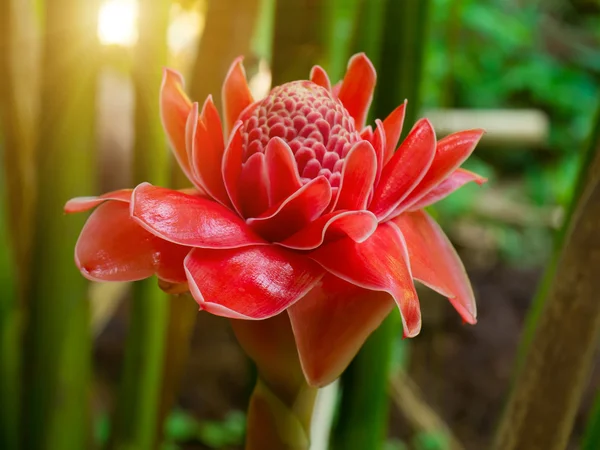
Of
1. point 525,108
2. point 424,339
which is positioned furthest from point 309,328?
point 525,108

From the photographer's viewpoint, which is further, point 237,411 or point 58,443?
point 237,411

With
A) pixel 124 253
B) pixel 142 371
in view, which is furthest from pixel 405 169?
pixel 142 371

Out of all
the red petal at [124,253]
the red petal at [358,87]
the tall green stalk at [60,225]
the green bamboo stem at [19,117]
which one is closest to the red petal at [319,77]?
the red petal at [358,87]

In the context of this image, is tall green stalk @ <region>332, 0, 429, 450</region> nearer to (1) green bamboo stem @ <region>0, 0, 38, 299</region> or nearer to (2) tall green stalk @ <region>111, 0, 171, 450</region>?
(2) tall green stalk @ <region>111, 0, 171, 450</region>

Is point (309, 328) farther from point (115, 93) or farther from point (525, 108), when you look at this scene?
point (525, 108)

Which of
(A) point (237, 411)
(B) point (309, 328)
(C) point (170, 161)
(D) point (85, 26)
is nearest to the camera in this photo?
(B) point (309, 328)

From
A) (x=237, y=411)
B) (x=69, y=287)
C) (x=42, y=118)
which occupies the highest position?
(x=42, y=118)

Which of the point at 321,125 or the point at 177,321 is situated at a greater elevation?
the point at 321,125

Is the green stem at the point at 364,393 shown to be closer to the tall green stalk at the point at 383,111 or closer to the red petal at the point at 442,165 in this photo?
the tall green stalk at the point at 383,111
